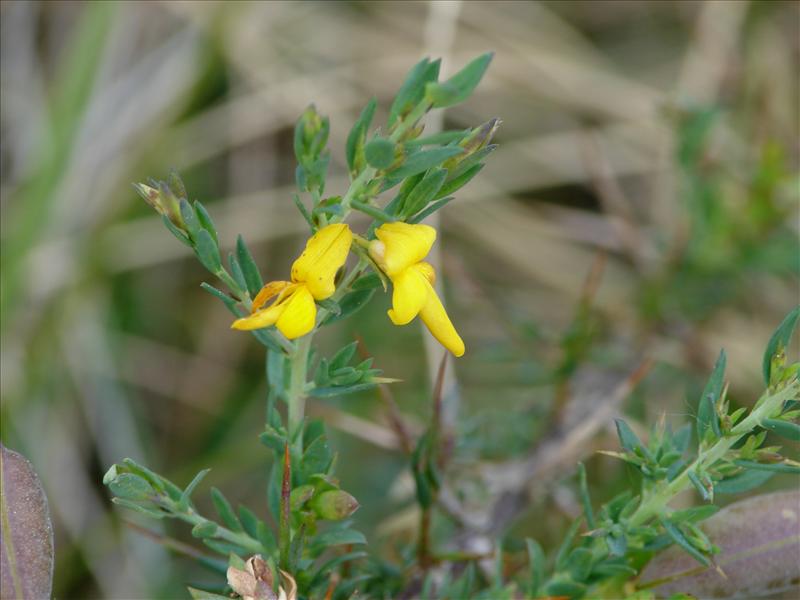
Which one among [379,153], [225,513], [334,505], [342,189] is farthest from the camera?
[342,189]

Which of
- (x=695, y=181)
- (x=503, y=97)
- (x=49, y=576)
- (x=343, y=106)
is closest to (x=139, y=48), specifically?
(x=343, y=106)

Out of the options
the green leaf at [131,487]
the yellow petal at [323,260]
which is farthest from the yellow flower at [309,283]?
the green leaf at [131,487]

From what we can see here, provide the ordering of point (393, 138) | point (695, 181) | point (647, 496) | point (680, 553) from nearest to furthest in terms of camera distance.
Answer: point (393, 138) < point (647, 496) < point (680, 553) < point (695, 181)

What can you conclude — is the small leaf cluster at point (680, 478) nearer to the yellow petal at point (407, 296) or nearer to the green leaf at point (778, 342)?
the green leaf at point (778, 342)

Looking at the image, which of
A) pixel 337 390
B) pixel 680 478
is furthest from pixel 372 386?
pixel 680 478

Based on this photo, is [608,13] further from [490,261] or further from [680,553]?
[680,553]

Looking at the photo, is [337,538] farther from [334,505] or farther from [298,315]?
[298,315]
